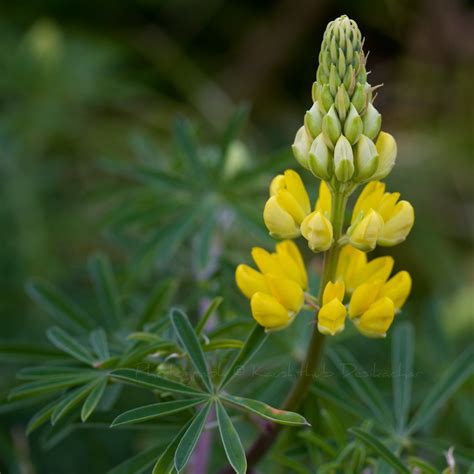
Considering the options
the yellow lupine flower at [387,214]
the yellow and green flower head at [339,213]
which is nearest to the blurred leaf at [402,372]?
the yellow and green flower head at [339,213]

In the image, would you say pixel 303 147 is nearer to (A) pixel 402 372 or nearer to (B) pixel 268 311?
(B) pixel 268 311

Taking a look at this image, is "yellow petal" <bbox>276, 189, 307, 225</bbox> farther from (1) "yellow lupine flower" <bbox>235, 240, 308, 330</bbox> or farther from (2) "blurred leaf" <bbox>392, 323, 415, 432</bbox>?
(2) "blurred leaf" <bbox>392, 323, 415, 432</bbox>

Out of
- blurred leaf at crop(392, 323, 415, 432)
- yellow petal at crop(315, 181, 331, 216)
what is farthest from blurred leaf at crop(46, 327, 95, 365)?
blurred leaf at crop(392, 323, 415, 432)

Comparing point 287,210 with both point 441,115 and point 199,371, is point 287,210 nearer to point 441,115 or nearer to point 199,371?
point 199,371

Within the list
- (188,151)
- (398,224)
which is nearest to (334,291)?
(398,224)

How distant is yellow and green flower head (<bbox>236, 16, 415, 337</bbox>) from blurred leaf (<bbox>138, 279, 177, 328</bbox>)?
15.2 inches

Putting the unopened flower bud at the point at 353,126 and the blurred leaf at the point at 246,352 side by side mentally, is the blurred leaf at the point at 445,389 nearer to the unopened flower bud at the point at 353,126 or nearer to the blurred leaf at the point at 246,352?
the blurred leaf at the point at 246,352

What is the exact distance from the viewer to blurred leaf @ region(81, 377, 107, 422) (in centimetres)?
111

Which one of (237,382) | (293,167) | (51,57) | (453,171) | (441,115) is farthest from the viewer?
(441,115)

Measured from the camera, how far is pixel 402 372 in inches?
56.9

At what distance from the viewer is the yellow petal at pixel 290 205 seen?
1084 millimetres

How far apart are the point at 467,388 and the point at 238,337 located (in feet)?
2.01

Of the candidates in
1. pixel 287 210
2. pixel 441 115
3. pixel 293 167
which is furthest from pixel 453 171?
pixel 287 210

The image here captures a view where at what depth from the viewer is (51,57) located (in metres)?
2.77
